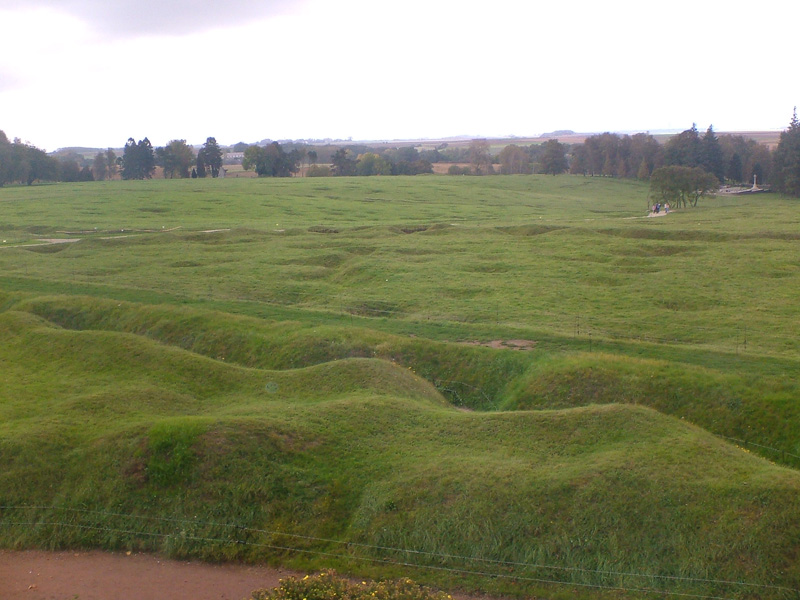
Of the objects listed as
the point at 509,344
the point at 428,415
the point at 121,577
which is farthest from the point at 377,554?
the point at 509,344

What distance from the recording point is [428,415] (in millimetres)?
18344

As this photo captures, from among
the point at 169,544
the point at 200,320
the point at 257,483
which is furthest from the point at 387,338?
the point at 169,544

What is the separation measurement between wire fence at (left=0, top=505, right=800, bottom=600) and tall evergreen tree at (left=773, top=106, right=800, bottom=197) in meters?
83.2

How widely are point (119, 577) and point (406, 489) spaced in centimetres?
595

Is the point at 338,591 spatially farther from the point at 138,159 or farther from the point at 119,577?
the point at 138,159

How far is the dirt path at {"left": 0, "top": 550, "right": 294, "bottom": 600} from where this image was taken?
1296 cm

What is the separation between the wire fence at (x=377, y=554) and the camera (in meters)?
12.1

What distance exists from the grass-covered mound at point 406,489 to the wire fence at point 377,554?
36mm

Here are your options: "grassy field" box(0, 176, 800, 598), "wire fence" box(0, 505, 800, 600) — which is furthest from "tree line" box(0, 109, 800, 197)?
"wire fence" box(0, 505, 800, 600)

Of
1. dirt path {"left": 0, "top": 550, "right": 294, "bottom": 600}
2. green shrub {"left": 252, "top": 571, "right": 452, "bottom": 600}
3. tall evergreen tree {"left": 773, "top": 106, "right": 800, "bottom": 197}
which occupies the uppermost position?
tall evergreen tree {"left": 773, "top": 106, "right": 800, "bottom": 197}

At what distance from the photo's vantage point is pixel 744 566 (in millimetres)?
12320

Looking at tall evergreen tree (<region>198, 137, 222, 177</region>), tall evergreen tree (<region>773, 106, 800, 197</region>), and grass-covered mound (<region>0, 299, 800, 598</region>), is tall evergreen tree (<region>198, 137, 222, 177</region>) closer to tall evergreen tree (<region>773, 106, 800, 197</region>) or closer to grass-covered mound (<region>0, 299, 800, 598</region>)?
tall evergreen tree (<region>773, 106, 800, 197</region>)

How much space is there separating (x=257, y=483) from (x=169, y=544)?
213 centimetres

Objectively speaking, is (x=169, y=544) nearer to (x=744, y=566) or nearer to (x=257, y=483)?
(x=257, y=483)
